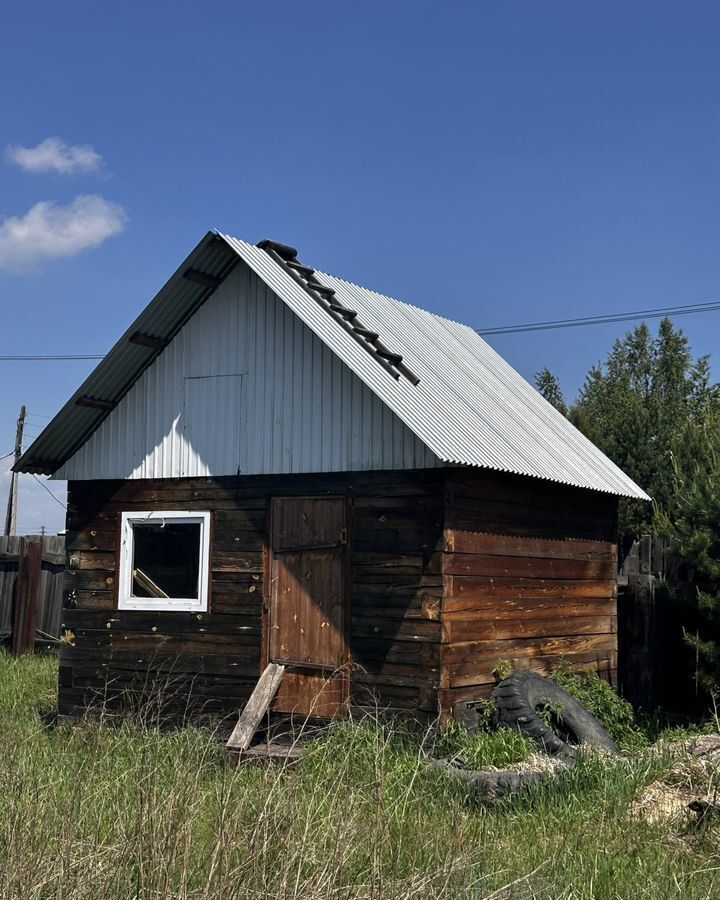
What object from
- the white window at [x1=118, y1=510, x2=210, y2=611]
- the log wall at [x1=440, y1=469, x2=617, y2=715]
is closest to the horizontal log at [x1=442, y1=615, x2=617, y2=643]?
the log wall at [x1=440, y1=469, x2=617, y2=715]

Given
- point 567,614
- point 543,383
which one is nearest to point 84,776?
point 567,614

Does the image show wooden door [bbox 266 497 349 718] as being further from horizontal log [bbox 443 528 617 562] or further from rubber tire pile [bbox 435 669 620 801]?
rubber tire pile [bbox 435 669 620 801]

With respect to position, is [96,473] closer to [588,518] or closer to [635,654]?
[588,518]

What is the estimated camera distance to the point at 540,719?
984cm

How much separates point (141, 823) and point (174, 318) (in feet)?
25.3

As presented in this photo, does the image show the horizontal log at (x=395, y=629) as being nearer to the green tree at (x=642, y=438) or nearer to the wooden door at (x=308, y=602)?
the wooden door at (x=308, y=602)

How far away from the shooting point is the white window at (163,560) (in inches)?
452

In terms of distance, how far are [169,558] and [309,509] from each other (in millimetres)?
3470

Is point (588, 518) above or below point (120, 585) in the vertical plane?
above

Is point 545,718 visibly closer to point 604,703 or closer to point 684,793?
point 604,703

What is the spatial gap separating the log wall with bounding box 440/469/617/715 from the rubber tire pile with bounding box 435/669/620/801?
1.18 feet

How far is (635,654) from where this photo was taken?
1432cm

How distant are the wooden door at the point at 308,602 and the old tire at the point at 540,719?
1.54 metres

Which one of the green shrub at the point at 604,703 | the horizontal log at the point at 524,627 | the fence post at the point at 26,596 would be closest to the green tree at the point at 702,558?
the horizontal log at the point at 524,627
